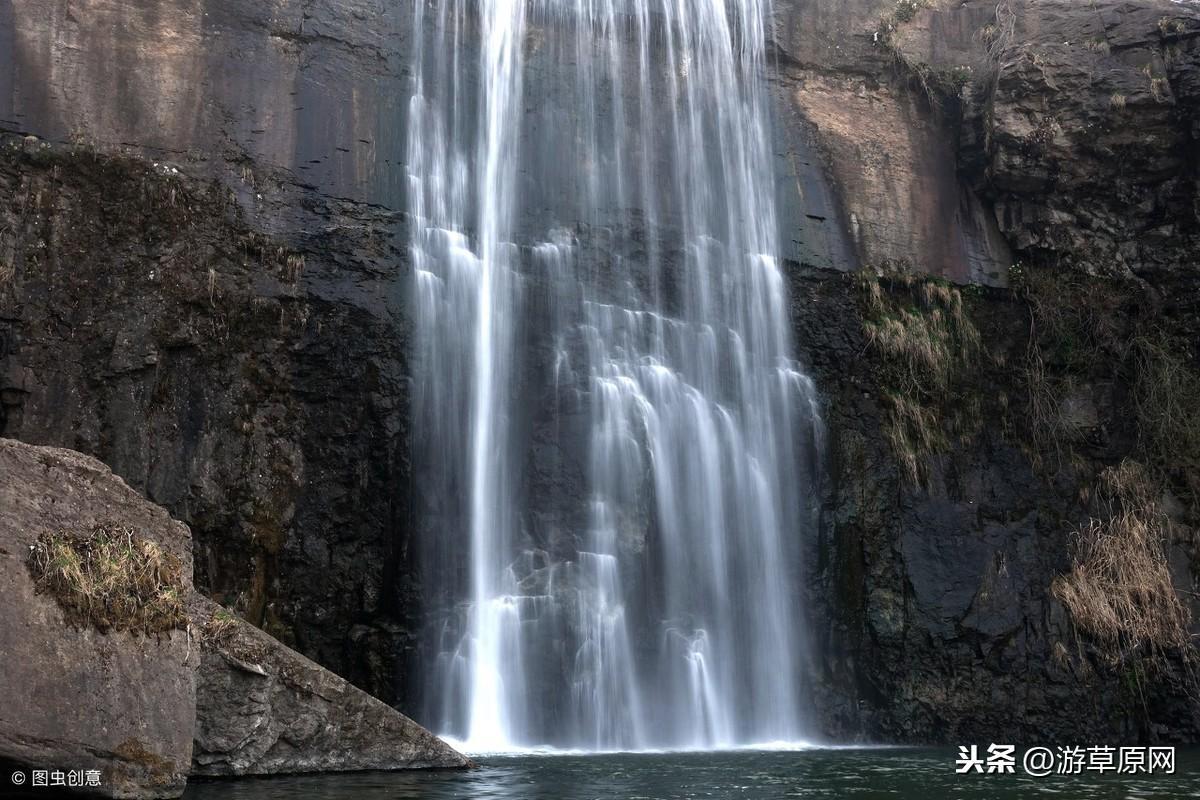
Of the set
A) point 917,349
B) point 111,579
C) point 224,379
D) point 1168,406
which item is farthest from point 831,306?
point 111,579

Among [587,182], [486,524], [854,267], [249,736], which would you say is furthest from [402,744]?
[854,267]

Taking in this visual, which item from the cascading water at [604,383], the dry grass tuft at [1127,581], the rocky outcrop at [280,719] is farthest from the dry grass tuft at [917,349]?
the rocky outcrop at [280,719]

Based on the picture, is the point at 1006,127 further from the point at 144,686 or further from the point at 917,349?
the point at 144,686

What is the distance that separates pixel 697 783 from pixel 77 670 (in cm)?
432

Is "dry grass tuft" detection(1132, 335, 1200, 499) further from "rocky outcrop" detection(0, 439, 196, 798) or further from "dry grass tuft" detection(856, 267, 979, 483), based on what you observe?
"rocky outcrop" detection(0, 439, 196, 798)

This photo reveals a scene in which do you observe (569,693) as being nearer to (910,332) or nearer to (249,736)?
(249,736)

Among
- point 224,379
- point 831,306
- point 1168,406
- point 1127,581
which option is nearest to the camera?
point 224,379

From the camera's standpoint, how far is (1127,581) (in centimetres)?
1355

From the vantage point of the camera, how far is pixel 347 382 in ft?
41.2

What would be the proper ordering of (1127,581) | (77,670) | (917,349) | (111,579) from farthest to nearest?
(917,349) → (1127,581) → (111,579) → (77,670)

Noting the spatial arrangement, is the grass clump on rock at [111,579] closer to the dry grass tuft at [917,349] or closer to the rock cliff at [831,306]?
the rock cliff at [831,306]

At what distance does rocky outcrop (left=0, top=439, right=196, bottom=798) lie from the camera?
6266 millimetres

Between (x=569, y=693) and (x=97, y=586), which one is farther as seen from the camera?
(x=569, y=693)

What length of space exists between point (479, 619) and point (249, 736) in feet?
12.6
